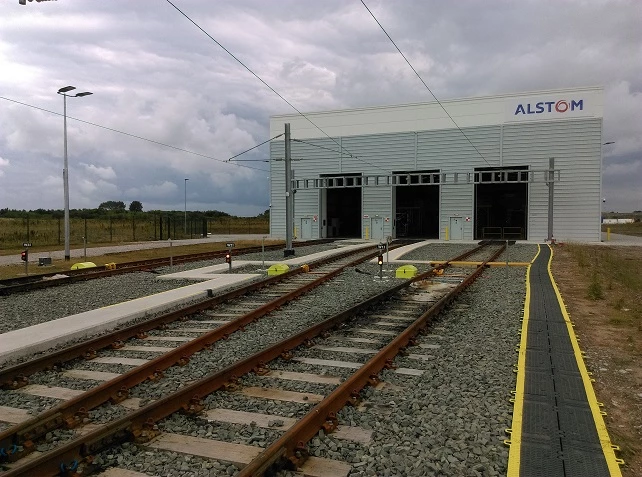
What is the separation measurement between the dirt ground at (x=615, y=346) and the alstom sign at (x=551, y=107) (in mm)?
27468

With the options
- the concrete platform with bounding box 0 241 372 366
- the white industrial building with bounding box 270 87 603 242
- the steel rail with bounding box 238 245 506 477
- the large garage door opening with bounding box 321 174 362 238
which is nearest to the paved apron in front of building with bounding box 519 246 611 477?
the steel rail with bounding box 238 245 506 477

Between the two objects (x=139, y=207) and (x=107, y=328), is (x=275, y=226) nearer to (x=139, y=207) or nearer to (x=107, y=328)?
(x=107, y=328)

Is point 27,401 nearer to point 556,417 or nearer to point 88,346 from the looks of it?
point 88,346

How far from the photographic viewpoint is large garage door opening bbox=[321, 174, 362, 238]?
53688 millimetres

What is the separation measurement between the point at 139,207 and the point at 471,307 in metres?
127

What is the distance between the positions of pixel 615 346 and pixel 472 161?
37944mm

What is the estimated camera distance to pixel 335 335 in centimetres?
912

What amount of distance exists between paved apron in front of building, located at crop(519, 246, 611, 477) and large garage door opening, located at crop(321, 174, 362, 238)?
4475 cm

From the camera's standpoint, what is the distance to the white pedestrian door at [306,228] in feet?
165

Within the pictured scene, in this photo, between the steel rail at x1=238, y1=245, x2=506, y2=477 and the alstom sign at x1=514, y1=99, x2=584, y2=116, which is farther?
the alstom sign at x1=514, y1=99, x2=584, y2=116

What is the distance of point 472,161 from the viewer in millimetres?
44469

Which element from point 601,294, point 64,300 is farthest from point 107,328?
point 601,294

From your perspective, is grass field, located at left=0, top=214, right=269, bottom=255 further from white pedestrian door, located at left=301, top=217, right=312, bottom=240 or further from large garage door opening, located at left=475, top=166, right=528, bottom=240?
large garage door opening, located at left=475, top=166, right=528, bottom=240

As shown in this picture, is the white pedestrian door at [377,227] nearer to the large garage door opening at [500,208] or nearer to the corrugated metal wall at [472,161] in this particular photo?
the corrugated metal wall at [472,161]
